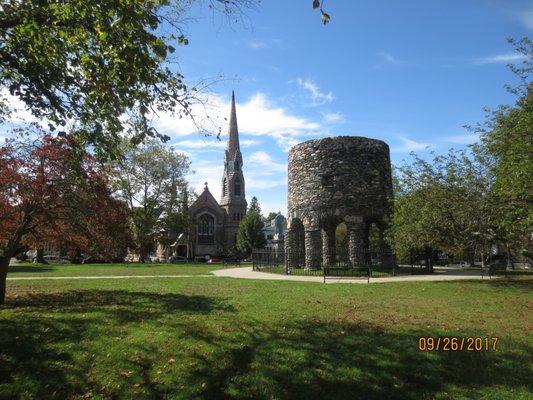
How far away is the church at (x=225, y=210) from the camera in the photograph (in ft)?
241

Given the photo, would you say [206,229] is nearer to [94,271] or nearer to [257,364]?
[94,271]

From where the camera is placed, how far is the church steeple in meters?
78.0

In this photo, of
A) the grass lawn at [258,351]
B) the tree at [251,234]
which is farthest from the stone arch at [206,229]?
the grass lawn at [258,351]

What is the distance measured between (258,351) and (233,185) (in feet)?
239

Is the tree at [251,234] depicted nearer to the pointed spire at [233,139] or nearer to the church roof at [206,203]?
the church roof at [206,203]

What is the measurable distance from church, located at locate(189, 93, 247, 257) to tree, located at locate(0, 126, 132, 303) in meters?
57.6

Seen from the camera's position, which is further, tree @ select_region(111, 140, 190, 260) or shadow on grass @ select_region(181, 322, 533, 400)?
tree @ select_region(111, 140, 190, 260)

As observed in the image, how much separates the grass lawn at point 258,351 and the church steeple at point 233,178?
6708 cm

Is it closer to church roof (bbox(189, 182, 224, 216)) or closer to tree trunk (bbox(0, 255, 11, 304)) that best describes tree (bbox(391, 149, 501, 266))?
tree trunk (bbox(0, 255, 11, 304))

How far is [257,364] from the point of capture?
612 cm

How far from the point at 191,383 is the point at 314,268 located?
1962 centimetres

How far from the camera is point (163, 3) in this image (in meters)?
6.74

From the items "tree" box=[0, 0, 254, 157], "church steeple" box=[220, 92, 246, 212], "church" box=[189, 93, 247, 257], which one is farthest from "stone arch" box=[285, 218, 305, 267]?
"church steeple" box=[220, 92, 246, 212]

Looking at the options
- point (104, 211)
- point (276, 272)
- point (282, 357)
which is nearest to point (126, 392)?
point (282, 357)
